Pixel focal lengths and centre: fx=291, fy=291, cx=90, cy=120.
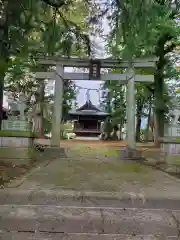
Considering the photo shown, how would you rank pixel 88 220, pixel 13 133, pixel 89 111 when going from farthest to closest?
pixel 89 111
pixel 13 133
pixel 88 220

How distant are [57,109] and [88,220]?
730cm

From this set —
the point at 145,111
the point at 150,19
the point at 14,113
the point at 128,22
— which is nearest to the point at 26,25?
the point at 128,22

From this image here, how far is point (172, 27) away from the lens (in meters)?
11.5

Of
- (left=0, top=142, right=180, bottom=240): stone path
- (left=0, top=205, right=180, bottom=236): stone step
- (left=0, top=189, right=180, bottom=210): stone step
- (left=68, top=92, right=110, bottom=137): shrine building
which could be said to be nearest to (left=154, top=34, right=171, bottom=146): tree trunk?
(left=0, top=142, right=180, bottom=240): stone path

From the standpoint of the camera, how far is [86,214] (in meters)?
3.21

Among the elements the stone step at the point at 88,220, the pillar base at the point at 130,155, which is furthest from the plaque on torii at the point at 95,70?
the stone step at the point at 88,220

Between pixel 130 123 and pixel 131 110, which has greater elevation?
pixel 131 110

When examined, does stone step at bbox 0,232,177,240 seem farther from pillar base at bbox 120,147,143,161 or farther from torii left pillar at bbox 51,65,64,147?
torii left pillar at bbox 51,65,64,147

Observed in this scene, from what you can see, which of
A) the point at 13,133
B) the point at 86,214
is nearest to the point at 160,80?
the point at 13,133

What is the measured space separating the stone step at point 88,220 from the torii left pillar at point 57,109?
6.66 m

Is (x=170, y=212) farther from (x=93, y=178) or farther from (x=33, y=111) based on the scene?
(x=33, y=111)

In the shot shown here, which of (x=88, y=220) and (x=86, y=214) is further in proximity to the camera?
(x=86, y=214)

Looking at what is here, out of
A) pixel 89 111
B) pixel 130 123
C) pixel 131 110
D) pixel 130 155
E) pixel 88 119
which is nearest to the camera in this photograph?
pixel 130 155

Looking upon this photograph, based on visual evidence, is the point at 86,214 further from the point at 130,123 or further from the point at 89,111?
the point at 89,111
